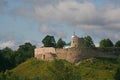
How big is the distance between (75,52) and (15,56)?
24795 mm

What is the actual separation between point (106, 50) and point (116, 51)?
1.88 meters

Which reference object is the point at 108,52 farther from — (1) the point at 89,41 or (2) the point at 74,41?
(1) the point at 89,41

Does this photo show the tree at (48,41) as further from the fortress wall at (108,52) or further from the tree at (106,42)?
the fortress wall at (108,52)

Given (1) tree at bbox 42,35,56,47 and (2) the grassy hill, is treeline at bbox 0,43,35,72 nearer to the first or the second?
(1) tree at bbox 42,35,56,47

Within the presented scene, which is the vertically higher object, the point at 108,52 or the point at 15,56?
the point at 15,56

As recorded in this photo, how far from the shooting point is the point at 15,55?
11212 cm

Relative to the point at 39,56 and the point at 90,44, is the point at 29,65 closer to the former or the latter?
the point at 39,56

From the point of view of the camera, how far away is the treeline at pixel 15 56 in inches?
3991

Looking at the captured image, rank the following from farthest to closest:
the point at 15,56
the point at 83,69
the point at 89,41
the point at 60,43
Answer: the point at 15,56
the point at 60,43
the point at 89,41
the point at 83,69

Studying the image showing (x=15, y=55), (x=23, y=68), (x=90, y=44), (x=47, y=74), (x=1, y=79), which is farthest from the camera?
(x=15, y=55)

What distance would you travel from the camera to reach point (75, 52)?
89438 millimetres

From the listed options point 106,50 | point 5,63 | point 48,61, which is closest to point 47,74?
point 48,61

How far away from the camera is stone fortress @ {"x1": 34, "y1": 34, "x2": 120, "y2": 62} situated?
89.4 metres

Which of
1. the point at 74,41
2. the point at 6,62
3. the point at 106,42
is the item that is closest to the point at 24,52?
the point at 6,62
